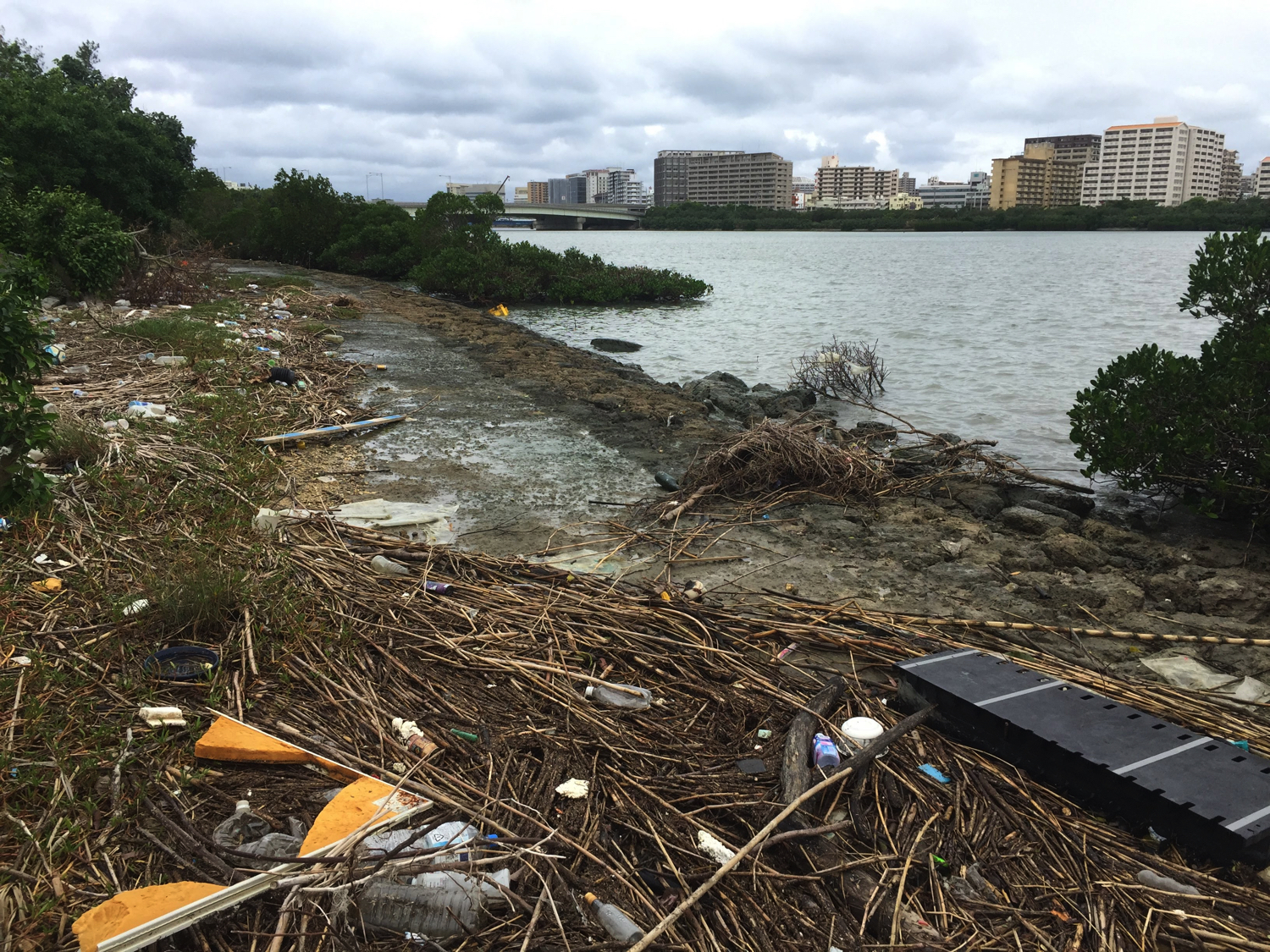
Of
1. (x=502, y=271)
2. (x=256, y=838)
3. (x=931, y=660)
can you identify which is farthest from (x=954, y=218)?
(x=256, y=838)

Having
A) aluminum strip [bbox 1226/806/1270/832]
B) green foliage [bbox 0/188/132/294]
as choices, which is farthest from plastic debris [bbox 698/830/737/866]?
green foliage [bbox 0/188/132/294]

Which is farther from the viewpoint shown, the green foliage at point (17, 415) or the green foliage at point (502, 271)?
the green foliage at point (502, 271)

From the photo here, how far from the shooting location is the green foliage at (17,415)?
4.15 meters

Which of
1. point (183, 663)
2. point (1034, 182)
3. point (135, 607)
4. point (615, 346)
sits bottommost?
point (183, 663)

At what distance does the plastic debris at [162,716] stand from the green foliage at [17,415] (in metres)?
2.20

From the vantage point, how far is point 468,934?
2.08m

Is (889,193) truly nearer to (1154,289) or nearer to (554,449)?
(1154,289)

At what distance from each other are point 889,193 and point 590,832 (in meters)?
186

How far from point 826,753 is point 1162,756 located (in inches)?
43.9

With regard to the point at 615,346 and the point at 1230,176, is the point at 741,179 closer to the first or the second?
the point at 1230,176

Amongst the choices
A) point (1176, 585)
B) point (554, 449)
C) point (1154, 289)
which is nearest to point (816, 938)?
point (1176, 585)

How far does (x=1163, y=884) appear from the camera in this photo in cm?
241

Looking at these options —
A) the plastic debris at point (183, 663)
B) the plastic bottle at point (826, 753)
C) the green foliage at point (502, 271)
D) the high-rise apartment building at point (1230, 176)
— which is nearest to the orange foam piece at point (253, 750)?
the plastic debris at point (183, 663)

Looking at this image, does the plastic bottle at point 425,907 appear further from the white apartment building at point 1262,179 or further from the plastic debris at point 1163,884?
the white apartment building at point 1262,179
